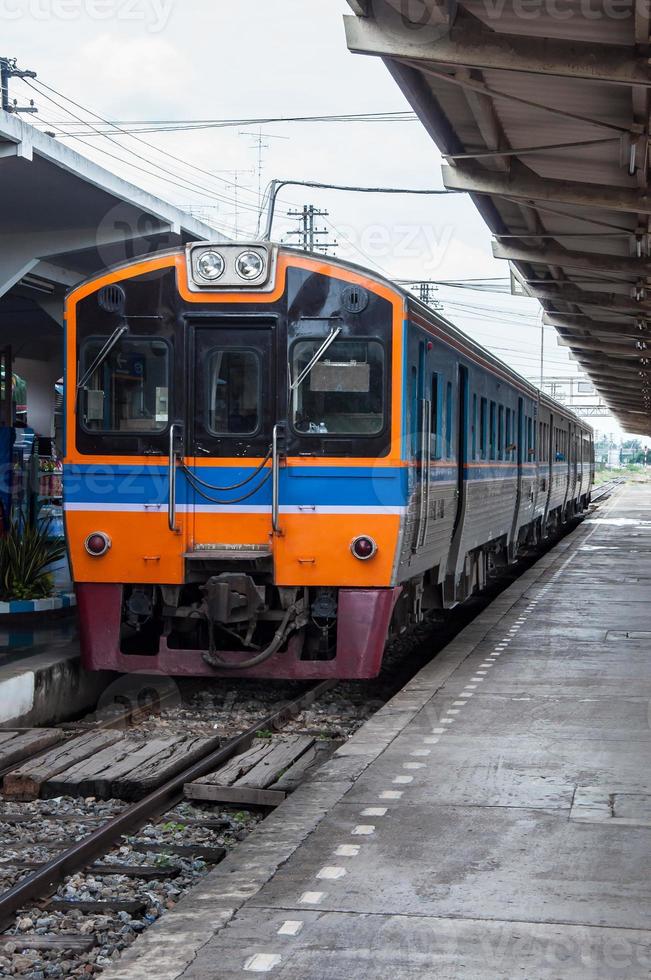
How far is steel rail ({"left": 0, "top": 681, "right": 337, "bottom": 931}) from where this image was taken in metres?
5.11

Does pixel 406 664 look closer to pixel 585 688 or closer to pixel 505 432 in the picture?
pixel 585 688

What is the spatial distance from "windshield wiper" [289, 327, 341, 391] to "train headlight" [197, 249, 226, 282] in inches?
33.5

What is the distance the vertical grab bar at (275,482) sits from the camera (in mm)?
8594

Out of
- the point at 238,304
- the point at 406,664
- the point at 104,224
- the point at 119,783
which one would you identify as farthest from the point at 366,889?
the point at 104,224

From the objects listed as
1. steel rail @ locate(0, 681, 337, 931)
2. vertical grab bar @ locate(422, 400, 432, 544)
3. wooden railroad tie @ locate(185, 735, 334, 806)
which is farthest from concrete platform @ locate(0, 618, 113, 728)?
vertical grab bar @ locate(422, 400, 432, 544)

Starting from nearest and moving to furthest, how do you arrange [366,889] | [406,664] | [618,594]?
[366,889], [406,664], [618,594]

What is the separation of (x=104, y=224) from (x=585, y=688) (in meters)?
6.85

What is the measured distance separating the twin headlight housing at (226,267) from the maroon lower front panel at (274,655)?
2175 mm

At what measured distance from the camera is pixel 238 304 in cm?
881

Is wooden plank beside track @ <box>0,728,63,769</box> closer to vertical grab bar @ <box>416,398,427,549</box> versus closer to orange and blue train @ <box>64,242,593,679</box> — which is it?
orange and blue train @ <box>64,242,593,679</box>

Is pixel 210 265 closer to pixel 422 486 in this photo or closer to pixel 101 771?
pixel 422 486

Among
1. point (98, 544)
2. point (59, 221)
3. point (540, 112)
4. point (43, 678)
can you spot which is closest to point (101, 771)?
point (43, 678)

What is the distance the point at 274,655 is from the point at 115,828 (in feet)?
9.88

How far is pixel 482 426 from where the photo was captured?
44.0 feet
